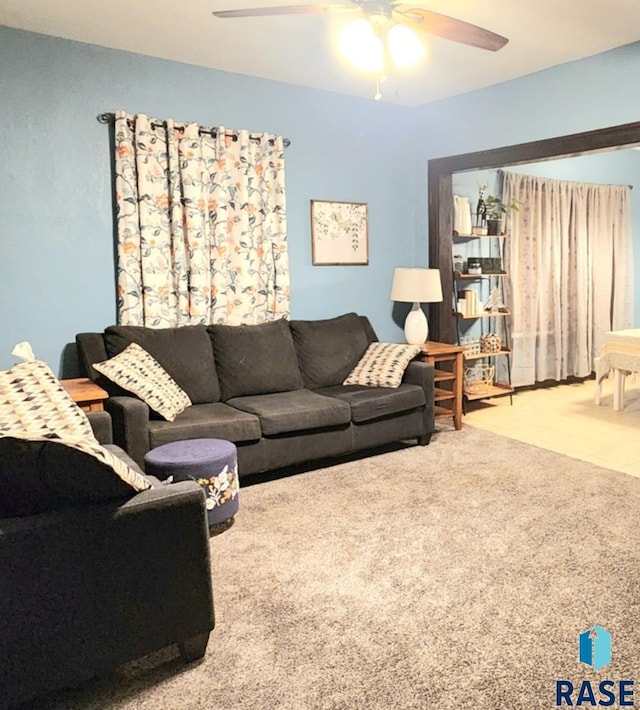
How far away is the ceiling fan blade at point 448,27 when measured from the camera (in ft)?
8.06

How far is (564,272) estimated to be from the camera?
6141 mm

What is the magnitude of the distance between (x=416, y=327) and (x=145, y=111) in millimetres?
2518

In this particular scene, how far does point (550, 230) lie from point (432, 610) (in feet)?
15.7

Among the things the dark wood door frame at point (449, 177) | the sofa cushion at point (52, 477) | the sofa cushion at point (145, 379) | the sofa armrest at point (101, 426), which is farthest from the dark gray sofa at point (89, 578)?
the dark wood door frame at point (449, 177)

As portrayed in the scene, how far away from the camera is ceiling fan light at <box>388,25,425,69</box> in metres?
2.63

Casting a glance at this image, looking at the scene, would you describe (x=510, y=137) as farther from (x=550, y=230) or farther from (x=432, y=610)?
(x=432, y=610)

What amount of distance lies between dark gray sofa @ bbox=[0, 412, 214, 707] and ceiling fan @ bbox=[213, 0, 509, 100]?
1.98m

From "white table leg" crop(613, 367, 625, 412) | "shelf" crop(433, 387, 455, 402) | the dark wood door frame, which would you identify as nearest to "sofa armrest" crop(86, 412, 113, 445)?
"shelf" crop(433, 387, 455, 402)

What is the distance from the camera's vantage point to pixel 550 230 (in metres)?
5.92

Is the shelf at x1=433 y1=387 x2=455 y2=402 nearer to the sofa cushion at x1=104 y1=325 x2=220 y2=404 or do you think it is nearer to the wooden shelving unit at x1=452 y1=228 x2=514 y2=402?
the wooden shelving unit at x1=452 y1=228 x2=514 y2=402

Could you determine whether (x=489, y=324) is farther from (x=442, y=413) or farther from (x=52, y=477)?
(x=52, y=477)

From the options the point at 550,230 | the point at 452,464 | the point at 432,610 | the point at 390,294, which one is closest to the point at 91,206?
the point at 390,294

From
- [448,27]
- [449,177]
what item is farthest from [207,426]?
[449,177]

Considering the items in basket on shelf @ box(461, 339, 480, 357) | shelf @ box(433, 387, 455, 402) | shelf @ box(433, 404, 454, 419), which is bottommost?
shelf @ box(433, 404, 454, 419)
